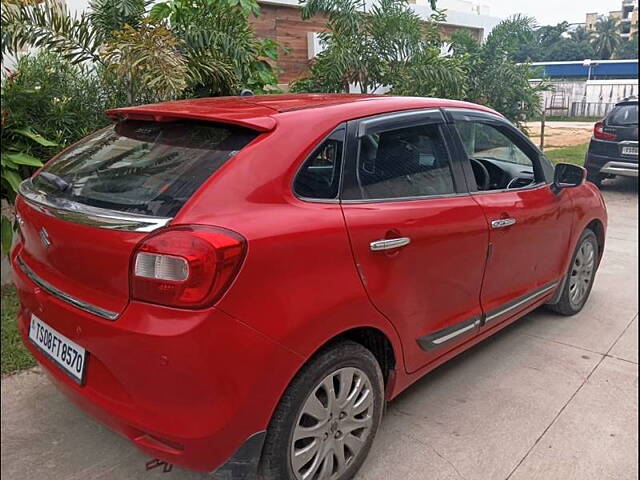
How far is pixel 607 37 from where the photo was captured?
366 centimetres

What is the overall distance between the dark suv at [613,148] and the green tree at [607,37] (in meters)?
0.56

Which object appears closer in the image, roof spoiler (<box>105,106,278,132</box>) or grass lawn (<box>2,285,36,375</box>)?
roof spoiler (<box>105,106,278,132</box>)

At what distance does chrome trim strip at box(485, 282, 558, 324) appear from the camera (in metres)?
2.98

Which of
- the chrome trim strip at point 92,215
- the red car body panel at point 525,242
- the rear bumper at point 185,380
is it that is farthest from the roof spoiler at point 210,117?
the red car body panel at point 525,242

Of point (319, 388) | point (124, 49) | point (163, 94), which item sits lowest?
point (319, 388)

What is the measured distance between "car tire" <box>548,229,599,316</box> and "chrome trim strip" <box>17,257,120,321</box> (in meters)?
3.05

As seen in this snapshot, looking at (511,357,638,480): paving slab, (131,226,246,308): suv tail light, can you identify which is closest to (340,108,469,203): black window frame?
(131,226,246,308): suv tail light

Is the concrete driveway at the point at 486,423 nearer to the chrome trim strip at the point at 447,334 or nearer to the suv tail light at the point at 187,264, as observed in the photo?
the chrome trim strip at the point at 447,334

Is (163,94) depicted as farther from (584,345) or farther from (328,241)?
(584,345)

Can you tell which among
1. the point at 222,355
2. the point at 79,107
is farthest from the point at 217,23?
the point at 222,355

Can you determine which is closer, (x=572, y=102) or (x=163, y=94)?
(x=163, y=94)

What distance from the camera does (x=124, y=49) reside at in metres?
3.83

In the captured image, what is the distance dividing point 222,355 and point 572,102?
3811mm

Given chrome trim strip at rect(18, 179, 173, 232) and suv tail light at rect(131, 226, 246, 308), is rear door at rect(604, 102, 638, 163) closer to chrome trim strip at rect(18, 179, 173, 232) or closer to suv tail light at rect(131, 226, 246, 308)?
suv tail light at rect(131, 226, 246, 308)
